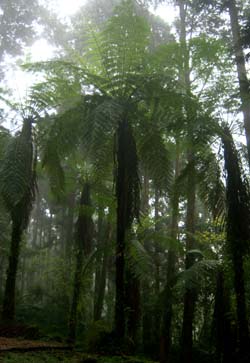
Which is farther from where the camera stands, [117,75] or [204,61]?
[204,61]

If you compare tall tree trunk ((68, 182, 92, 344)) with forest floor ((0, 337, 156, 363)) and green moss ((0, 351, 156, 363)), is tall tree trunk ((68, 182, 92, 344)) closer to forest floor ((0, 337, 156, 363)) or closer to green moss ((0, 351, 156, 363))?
forest floor ((0, 337, 156, 363))

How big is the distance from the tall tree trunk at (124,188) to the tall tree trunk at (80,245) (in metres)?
2.99

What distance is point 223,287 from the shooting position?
314 inches

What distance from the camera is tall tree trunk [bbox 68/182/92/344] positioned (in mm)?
9133

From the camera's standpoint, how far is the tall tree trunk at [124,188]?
229 inches

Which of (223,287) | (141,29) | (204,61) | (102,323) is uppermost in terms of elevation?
(204,61)

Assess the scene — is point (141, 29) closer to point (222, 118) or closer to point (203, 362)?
point (222, 118)

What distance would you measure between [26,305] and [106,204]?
766 centimetres

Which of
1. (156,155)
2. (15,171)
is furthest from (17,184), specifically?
(156,155)

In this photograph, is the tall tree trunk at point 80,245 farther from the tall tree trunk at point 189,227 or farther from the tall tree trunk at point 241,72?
the tall tree trunk at point 241,72

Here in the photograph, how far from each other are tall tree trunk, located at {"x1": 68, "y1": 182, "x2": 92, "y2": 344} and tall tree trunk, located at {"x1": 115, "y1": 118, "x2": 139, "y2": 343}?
118 inches

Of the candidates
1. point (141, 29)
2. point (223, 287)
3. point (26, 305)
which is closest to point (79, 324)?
point (26, 305)

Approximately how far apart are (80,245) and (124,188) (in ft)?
13.2

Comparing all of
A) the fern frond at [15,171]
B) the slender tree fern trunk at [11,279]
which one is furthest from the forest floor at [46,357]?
the slender tree fern trunk at [11,279]
